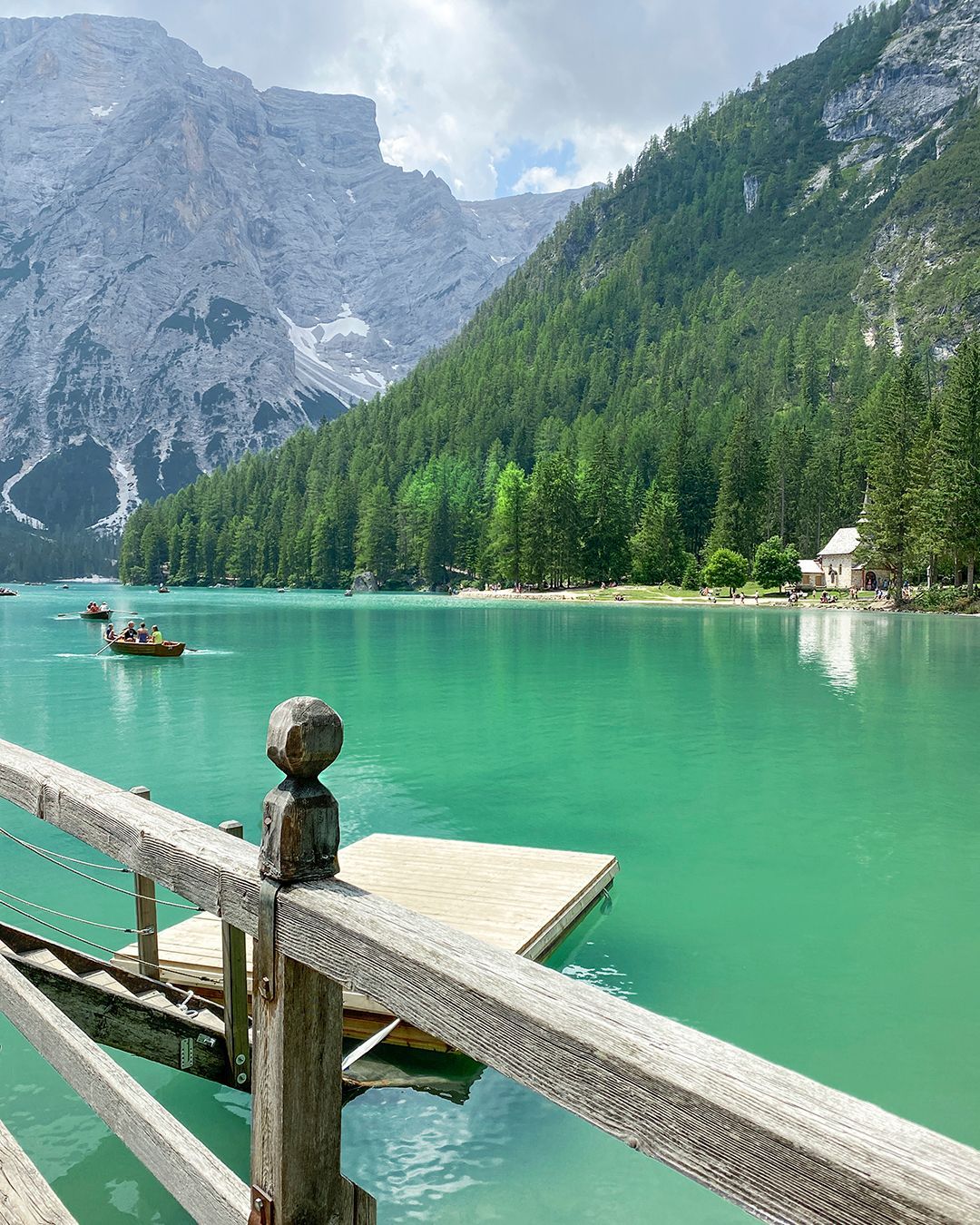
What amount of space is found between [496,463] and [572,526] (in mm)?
40043

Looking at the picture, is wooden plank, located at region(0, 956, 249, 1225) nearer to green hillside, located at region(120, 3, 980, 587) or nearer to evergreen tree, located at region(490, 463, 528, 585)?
green hillside, located at region(120, 3, 980, 587)

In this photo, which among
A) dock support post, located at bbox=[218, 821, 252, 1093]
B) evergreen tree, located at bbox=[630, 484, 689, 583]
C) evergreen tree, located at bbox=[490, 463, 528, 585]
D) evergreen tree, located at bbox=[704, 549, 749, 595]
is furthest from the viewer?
evergreen tree, located at bbox=[490, 463, 528, 585]

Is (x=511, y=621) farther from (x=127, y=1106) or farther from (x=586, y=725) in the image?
(x=127, y=1106)

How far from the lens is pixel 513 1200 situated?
634 centimetres

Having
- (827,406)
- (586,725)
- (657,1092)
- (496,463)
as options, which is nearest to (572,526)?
(496,463)

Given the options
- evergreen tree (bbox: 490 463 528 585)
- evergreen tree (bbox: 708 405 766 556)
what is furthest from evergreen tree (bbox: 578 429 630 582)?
evergreen tree (bbox: 708 405 766 556)

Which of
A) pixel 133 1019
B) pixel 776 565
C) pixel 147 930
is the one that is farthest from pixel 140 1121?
pixel 776 565

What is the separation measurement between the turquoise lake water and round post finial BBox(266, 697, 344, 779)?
17.2 feet

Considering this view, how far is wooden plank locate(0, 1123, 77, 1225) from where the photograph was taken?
118 inches

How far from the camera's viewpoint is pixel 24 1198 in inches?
121

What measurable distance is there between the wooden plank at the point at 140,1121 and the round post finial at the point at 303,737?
126cm

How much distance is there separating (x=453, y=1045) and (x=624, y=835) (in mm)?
13870

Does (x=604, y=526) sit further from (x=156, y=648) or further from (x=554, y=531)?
(x=156, y=648)

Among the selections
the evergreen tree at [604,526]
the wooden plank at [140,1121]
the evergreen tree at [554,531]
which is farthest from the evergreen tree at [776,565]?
the wooden plank at [140,1121]
